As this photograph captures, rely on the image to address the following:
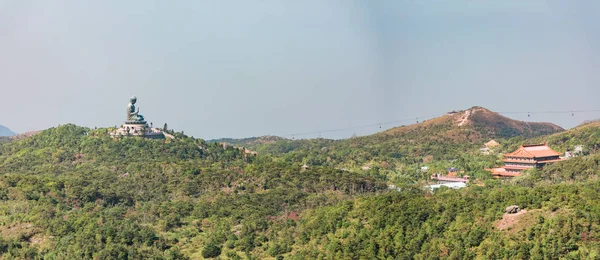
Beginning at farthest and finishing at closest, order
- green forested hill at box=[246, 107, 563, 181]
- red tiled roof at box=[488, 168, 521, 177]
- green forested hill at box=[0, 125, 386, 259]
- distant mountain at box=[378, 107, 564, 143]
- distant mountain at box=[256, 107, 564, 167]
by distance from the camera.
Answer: distant mountain at box=[378, 107, 564, 143], distant mountain at box=[256, 107, 564, 167], green forested hill at box=[246, 107, 563, 181], red tiled roof at box=[488, 168, 521, 177], green forested hill at box=[0, 125, 386, 259]

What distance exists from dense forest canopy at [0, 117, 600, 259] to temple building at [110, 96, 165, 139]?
8.49m

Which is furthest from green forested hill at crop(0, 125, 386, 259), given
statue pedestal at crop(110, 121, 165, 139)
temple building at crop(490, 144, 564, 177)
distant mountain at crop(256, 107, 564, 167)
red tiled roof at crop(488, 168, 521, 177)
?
distant mountain at crop(256, 107, 564, 167)

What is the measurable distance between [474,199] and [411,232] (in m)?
7.80

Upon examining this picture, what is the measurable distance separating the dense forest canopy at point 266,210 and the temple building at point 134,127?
8487mm

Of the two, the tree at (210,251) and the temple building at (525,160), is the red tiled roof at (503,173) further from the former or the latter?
the tree at (210,251)

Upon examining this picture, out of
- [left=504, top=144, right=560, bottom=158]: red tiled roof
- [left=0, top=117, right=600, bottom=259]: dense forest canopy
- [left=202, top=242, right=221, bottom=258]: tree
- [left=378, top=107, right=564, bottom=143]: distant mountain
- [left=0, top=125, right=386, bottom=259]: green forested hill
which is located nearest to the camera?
[left=0, top=117, right=600, bottom=259]: dense forest canopy

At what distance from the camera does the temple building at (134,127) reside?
121 meters

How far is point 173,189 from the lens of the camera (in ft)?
273

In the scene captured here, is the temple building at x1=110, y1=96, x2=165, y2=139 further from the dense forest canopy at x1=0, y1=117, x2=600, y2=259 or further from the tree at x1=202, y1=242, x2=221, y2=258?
the tree at x1=202, y1=242, x2=221, y2=258

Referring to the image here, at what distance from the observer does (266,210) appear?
228 feet

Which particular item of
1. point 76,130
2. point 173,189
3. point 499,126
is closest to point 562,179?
point 173,189

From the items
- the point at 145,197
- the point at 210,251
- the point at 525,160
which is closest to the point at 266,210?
the point at 210,251

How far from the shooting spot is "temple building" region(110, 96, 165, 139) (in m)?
121

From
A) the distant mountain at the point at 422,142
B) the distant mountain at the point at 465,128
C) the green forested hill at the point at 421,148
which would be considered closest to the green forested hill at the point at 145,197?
the green forested hill at the point at 421,148
